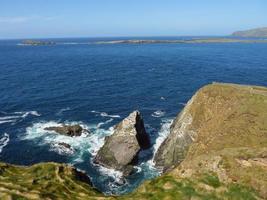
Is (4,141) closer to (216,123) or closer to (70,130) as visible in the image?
(70,130)

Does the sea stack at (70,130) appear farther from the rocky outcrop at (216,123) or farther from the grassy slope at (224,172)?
the grassy slope at (224,172)

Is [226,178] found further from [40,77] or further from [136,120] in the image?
[40,77]

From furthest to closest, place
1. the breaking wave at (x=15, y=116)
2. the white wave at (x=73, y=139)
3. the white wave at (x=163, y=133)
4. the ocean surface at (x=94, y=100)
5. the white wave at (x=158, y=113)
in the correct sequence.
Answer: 1. the white wave at (x=158, y=113)
2. the breaking wave at (x=15, y=116)
3. the white wave at (x=163, y=133)
4. the white wave at (x=73, y=139)
5. the ocean surface at (x=94, y=100)

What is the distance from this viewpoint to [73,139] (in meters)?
71.4

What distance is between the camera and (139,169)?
193 ft

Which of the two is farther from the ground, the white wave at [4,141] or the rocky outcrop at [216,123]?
the rocky outcrop at [216,123]

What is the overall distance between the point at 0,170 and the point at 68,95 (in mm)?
72812

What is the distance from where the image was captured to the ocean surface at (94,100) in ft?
210

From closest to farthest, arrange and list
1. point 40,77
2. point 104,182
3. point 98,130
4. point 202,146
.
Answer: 1. point 202,146
2. point 104,182
3. point 98,130
4. point 40,77

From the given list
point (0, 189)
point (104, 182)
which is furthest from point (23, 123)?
point (0, 189)

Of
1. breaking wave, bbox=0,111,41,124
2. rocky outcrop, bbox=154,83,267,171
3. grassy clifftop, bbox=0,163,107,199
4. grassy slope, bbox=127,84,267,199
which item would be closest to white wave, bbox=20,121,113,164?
breaking wave, bbox=0,111,41,124

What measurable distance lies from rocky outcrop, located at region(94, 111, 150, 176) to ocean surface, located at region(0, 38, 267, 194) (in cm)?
160

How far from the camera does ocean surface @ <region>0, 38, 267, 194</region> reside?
6412 centimetres

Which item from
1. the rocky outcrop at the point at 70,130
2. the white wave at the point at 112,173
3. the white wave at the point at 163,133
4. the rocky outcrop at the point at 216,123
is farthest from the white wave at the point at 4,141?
the rocky outcrop at the point at 216,123
